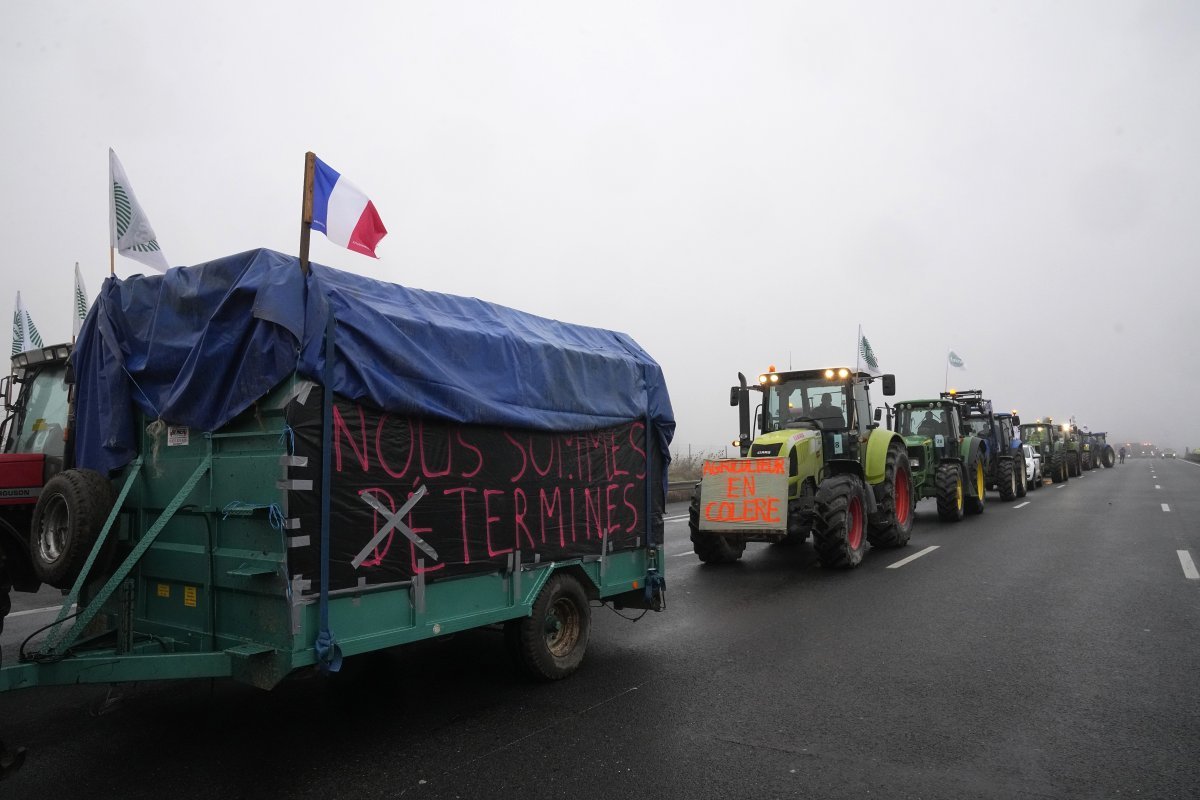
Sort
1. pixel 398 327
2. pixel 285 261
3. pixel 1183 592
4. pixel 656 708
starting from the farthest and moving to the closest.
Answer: pixel 1183 592 < pixel 656 708 < pixel 398 327 < pixel 285 261

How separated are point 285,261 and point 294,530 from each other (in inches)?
62.8

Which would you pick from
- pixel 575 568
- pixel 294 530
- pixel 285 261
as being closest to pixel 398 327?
pixel 285 261

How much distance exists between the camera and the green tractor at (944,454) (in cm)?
1661

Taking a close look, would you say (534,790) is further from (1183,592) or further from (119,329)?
(1183,592)

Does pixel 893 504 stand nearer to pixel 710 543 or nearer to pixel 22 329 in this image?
pixel 710 543

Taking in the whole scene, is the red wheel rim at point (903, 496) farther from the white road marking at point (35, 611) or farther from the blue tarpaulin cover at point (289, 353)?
the white road marking at point (35, 611)

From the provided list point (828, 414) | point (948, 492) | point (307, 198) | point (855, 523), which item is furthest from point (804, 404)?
point (307, 198)

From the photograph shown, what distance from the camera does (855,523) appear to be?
1130 cm

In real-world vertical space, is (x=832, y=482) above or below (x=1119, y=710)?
above

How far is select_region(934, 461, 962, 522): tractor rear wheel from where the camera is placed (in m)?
16.5

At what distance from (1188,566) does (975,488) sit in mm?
8003

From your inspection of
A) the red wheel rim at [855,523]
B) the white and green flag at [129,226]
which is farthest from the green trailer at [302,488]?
the red wheel rim at [855,523]

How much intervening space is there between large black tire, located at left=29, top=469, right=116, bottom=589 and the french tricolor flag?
2.13m

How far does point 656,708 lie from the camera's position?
17.0 ft
